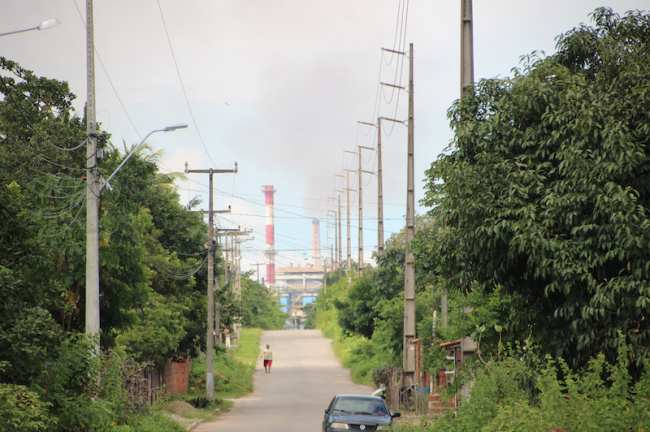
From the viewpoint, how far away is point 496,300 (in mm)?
15906

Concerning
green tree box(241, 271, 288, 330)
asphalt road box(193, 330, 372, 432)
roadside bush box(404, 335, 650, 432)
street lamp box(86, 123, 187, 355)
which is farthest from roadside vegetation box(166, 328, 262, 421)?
green tree box(241, 271, 288, 330)

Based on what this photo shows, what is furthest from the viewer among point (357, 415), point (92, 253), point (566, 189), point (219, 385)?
point (219, 385)

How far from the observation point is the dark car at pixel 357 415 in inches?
654

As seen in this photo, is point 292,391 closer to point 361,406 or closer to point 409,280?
point 409,280

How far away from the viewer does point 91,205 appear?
14469mm

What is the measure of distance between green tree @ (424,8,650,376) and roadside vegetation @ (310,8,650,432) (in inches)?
0.9

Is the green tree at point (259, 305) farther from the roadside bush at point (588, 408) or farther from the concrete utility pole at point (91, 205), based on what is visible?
the roadside bush at point (588, 408)

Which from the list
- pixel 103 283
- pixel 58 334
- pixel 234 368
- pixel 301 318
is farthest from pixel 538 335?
pixel 301 318

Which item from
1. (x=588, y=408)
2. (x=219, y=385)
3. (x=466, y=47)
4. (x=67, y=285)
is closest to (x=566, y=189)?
(x=588, y=408)

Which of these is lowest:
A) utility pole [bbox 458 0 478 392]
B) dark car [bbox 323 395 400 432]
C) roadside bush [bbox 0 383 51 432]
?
dark car [bbox 323 395 400 432]

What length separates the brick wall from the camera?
30.6 metres

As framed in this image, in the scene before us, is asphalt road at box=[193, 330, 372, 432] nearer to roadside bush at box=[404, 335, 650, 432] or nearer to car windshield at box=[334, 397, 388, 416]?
car windshield at box=[334, 397, 388, 416]

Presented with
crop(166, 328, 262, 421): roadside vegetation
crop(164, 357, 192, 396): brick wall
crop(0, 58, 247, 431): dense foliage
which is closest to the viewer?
crop(0, 58, 247, 431): dense foliage

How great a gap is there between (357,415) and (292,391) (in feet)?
64.6
